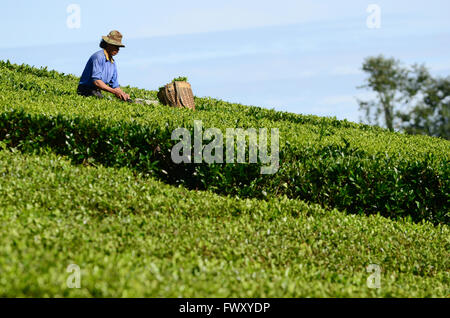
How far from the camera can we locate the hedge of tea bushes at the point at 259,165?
8.70 metres

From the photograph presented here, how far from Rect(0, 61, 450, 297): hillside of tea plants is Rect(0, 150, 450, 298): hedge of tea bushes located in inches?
0.8

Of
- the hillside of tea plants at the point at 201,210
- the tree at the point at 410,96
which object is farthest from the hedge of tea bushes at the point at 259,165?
the tree at the point at 410,96

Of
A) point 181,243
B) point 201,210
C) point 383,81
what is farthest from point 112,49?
point 383,81

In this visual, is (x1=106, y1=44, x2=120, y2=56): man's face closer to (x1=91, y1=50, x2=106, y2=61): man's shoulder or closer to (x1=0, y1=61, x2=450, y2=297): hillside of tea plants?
(x1=91, y1=50, x2=106, y2=61): man's shoulder

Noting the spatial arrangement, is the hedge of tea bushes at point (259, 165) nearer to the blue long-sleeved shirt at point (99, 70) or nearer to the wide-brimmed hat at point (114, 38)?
the blue long-sleeved shirt at point (99, 70)

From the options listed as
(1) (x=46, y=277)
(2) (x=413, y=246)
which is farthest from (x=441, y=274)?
(1) (x=46, y=277)

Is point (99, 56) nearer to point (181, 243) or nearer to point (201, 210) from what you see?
point (201, 210)

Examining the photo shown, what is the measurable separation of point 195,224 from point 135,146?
10.2ft

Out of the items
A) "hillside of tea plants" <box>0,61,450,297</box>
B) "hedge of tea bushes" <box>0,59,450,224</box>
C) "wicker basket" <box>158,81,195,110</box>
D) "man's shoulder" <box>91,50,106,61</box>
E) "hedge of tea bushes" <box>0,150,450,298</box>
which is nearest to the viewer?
"hedge of tea bushes" <box>0,150,450,298</box>

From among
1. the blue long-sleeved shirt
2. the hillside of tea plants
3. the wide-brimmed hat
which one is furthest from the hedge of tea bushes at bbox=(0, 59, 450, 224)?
the wide-brimmed hat

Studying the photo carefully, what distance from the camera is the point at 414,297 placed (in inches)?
200

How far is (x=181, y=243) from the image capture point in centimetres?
573

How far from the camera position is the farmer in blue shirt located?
11.6 meters

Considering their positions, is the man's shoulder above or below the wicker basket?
above
